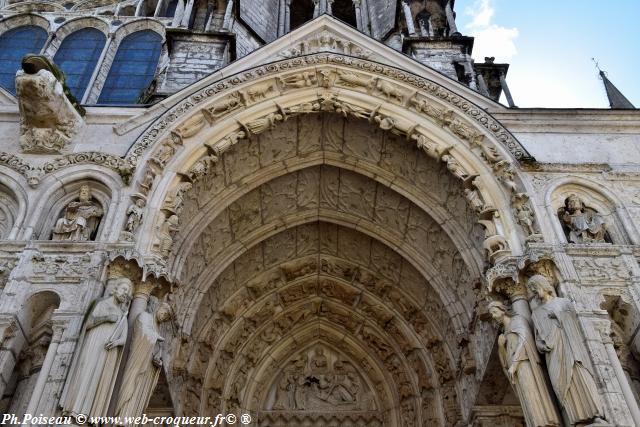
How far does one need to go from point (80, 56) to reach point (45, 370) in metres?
9.33

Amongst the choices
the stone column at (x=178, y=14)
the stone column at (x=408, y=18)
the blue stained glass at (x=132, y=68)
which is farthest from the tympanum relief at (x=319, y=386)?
the stone column at (x=178, y=14)

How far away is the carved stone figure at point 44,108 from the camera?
23.4ft

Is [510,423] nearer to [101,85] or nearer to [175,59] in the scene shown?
[175,59]

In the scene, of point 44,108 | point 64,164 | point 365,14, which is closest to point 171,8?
point 365,14

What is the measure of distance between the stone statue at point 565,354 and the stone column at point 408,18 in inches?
324

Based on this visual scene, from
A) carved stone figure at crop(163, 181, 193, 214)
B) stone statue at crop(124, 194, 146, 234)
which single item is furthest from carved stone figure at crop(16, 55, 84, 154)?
carved stone figure at crop(163, 181, 193, 214)

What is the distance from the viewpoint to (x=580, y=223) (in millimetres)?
6941

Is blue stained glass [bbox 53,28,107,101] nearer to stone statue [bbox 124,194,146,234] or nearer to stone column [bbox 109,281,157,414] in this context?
stone statue [bbox 124,194,146,234]

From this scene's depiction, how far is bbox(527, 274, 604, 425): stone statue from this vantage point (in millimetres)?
5079

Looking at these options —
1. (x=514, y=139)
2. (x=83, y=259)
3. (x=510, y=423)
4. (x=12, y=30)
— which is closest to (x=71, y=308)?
(x=83, y=259)

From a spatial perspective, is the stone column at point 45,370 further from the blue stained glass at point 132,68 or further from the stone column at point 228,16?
the stone column at point 228,16

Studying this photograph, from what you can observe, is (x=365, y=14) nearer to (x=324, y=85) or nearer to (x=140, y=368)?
(x=324, y=85)

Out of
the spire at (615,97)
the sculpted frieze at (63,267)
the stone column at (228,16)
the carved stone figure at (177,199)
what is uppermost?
the stone column at (228,16)

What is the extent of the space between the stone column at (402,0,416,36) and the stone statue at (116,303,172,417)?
30.4ft
